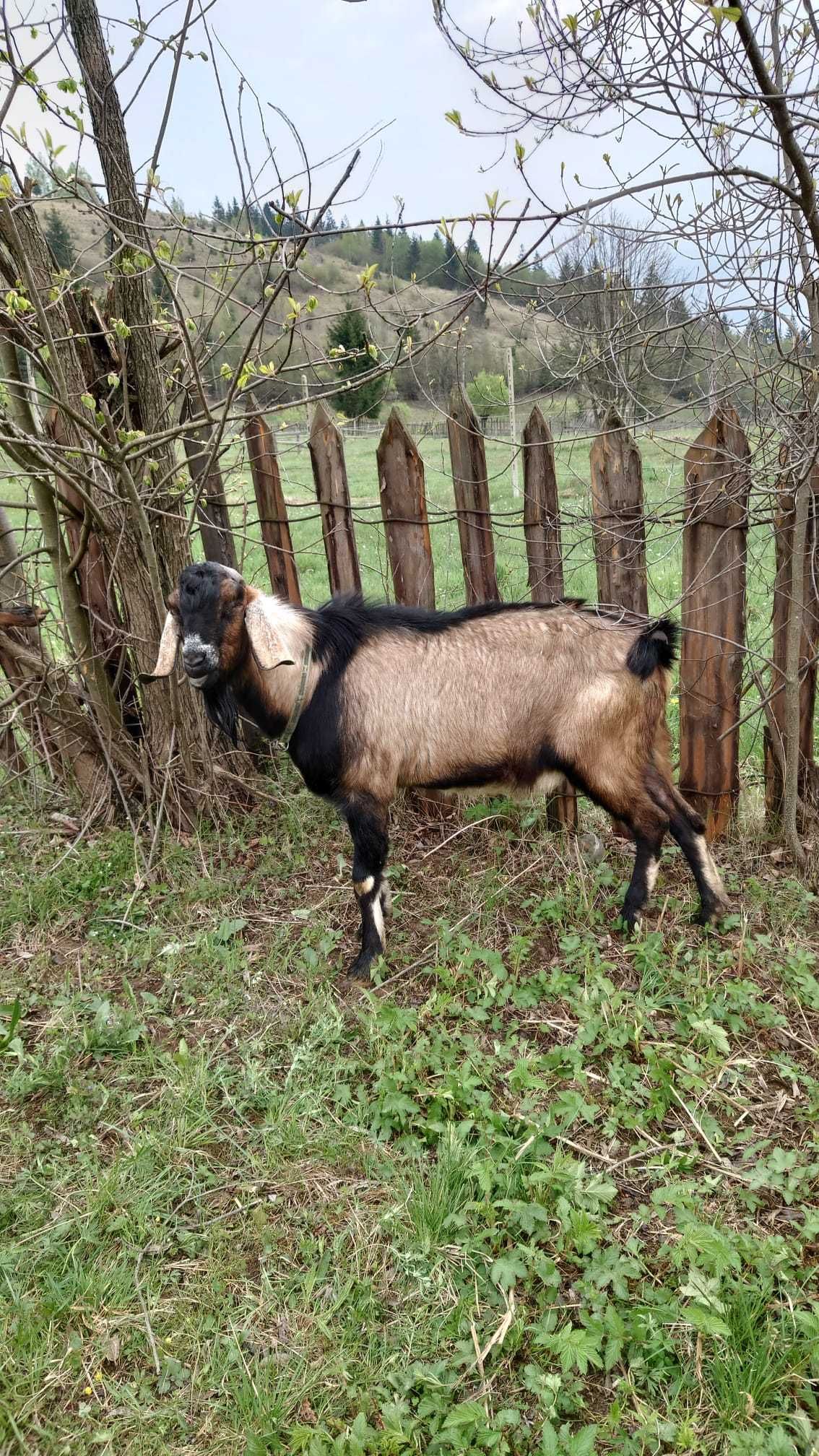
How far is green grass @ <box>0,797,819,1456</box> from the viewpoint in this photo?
1.99 m

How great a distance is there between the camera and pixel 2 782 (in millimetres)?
4777

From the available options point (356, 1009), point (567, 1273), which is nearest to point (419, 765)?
point (356, 1009)

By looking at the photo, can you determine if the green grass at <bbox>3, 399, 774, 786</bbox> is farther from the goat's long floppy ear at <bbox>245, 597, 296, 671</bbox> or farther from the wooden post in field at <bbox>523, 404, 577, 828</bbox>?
the goat's long floppy ear at <bbox>245, 597, 296, 671</bbox>

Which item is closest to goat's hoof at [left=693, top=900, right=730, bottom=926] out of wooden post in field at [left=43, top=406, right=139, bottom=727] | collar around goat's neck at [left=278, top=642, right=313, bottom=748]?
collar around goat's neck at [left=278, top=642, right=313, bottom=748]

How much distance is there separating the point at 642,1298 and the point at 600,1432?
Answer: 0.35 metres

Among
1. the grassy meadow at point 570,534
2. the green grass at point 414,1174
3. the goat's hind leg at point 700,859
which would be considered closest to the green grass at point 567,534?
the grassy meadow at point 570,534

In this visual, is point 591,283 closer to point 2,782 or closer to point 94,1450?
point 2,782

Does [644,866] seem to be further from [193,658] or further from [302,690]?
[193,658]

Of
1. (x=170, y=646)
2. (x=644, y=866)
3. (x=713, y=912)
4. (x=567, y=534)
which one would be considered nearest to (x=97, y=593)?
(x=170, y=646)

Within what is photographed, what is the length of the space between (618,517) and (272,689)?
193 centimetres

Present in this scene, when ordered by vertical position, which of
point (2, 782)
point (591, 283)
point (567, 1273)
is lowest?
point (567, 1273)

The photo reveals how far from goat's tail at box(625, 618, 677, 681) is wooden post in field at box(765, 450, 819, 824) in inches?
22.0

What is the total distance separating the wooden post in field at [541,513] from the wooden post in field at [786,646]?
1066 mm

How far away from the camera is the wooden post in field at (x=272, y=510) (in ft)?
14.9
